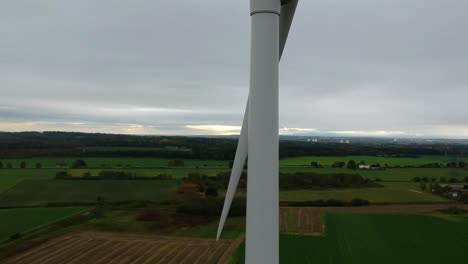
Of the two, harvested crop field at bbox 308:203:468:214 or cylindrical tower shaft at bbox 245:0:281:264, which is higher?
cylindrical tower shaft at bbox 245:0:281:264

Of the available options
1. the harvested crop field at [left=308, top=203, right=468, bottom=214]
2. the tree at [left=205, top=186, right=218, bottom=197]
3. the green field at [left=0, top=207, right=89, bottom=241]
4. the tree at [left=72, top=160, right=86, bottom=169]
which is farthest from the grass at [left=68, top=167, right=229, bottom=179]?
the harvested crop field at [left=308, top=203, right=468, bottom=214]

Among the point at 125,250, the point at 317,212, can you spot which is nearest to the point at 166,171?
the point at 317,212

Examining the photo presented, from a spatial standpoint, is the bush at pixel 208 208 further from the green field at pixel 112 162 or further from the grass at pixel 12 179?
the green field at pixel 112 162

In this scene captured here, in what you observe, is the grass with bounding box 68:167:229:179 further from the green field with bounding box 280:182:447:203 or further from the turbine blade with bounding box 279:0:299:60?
the turbine blade with bounding box 279:0:299:60

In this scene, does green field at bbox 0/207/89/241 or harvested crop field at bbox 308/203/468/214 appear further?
harvested crop field at bbox 308/203/468/214

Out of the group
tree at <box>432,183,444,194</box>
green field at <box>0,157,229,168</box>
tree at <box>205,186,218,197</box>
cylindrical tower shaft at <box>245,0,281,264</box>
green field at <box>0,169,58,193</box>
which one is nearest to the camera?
cylindrical tower shaft at <box>245,0,281,264</box>

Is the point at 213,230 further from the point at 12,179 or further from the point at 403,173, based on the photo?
the point at 403,173

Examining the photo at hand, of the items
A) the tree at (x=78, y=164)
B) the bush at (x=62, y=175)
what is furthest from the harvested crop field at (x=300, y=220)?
the tree at (x=78, y=164)
